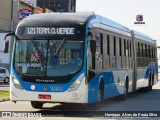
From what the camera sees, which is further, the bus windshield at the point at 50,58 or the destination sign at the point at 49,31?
the destination sign at the point at 49,31

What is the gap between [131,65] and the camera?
24.0 metres

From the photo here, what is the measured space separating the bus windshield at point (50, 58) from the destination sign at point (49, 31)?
0.88ft

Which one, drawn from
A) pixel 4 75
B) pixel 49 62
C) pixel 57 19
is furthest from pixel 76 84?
pixel 4 75

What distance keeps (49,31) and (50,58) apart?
0.91 metres

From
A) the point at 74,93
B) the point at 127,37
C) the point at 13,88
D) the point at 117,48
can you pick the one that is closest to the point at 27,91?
the point at 13,88

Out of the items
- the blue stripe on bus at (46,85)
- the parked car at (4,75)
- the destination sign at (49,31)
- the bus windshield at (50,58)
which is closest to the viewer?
the blue stripe on bus at (46,85)

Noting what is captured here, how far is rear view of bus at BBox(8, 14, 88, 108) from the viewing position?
1445cm

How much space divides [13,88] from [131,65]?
10.3m

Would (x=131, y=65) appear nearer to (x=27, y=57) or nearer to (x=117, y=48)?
(x=117, y=48)

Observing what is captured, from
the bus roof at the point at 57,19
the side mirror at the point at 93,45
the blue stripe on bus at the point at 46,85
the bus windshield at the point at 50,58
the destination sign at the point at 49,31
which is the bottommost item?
the blue stripe on bus at the point at 46,85

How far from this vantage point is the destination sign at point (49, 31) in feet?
49.0

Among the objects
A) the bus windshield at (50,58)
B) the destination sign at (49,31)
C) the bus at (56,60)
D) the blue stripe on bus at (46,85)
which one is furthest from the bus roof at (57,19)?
the blue stripe on bus at (46,85)

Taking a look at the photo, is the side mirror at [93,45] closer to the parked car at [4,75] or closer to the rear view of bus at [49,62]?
the rear view of bus at [49,62]

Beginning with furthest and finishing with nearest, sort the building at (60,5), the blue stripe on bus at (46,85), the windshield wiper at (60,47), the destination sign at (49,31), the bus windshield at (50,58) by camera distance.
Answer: the building at (60,5), the destination sign at (49,31), the windshield wiper at (60,47), the bus windshield at (50,58), the blue stripe on bus at (46,85)
